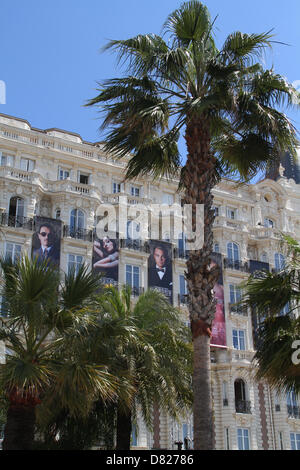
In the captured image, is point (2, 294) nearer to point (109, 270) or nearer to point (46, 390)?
point (46, 390)

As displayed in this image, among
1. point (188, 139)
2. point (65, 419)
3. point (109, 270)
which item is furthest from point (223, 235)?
point (188, 139)

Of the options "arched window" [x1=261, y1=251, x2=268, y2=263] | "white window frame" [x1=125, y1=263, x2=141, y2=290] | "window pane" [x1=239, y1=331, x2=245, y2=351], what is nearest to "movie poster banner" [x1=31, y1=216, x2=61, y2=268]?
"white window frame" [x1=125, y1=263, x2=141, y2=290]

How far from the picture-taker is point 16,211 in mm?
39625

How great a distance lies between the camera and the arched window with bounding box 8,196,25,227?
3888 centimetres

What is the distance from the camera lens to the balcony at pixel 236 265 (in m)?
45.9

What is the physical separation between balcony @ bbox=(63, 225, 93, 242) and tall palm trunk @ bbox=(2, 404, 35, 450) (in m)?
25.0

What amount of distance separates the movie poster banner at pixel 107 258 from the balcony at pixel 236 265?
29.6 ft

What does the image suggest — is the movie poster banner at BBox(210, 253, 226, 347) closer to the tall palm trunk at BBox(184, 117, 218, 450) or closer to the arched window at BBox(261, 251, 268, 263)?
the arched window at BBox(261, 251, 268, 263)

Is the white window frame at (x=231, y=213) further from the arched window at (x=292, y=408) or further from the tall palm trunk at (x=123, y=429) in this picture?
the tall palm trunk at (x=123, y=429)

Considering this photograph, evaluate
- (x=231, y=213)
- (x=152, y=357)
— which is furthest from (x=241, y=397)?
(x=152, y=357)

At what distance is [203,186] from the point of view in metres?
16.7

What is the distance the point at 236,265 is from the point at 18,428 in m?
32.5

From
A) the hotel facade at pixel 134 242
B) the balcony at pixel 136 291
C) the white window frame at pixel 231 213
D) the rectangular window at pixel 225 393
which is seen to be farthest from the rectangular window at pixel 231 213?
the rectangular window at pixel 225 393

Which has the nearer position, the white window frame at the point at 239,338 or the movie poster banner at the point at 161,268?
the movie poster banner at the point at 161,268
